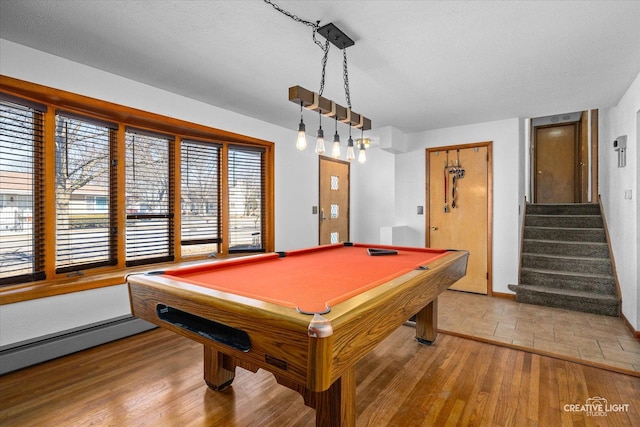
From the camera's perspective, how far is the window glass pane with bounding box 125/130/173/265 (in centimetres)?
321

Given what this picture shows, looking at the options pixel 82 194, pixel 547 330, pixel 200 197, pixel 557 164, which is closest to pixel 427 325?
pixel 547 330

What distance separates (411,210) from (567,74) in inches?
105

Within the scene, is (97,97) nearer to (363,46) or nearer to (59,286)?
(59,286)

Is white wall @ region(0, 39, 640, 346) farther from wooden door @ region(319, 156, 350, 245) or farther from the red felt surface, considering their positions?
the red felt surface

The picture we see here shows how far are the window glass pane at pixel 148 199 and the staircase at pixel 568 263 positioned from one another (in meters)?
4.41

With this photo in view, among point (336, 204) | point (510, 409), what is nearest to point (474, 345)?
point (510, 409)

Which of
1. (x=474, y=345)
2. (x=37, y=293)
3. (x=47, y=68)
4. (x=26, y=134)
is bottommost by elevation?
(x=474, y=345)

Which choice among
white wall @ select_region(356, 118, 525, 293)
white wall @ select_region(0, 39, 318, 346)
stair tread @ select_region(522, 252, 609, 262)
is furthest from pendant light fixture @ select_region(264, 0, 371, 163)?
stair tread @ select_region(522, 252, 609, 262)

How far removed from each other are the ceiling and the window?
55 cm

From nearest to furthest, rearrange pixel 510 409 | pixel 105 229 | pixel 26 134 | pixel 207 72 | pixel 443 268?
1. pixel 510 409
2. pixel 443 268
3. pixel 26 134
4. pixel 207 72
5. pixel 105 229

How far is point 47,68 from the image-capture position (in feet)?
8.10

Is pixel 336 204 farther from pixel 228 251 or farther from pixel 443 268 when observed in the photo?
pixel 443 268

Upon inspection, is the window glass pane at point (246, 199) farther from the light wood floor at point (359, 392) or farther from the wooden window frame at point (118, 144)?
the light wood floor at point (359, 392)

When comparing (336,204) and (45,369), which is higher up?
(336,204)
